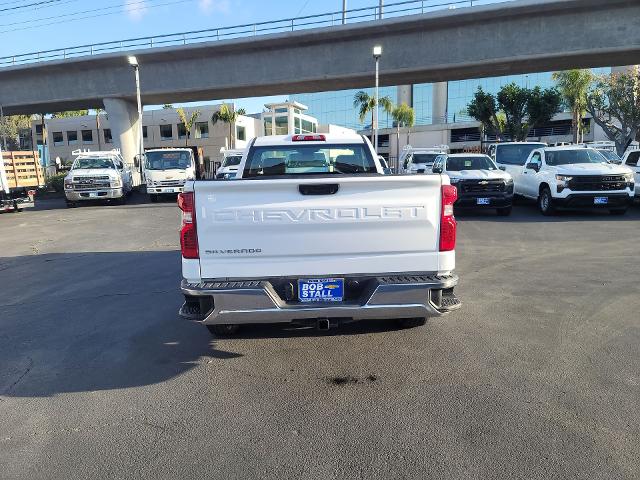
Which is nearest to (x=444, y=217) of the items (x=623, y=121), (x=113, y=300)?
(x=113, y=300)

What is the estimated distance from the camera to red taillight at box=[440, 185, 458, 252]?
13.7 feet

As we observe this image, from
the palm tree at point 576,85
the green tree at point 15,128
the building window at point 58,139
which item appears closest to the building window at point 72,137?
the building window at point 58,139

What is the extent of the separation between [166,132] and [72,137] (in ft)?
44.2

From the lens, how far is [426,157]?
79.6 feet

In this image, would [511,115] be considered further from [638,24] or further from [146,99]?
[146,99]

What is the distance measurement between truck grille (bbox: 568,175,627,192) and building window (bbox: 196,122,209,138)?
2006 inches

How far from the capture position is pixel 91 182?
69.5ft

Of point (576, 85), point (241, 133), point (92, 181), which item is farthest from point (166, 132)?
point (576, 85)

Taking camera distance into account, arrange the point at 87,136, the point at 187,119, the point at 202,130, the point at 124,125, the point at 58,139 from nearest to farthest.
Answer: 1. the point at 124,125
2. the point at 187,119
3. the point at 202,130
4. the point at 87,136
5. the point at 58,139

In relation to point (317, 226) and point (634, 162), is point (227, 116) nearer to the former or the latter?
point (634, 162)

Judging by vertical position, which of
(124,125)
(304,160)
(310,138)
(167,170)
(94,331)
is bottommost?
(94,331)

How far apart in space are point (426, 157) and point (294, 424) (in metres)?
22.0

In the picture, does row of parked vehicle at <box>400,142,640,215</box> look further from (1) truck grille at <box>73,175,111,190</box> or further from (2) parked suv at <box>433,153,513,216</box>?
(1) truck grille at <box>73,175,111,190</box>

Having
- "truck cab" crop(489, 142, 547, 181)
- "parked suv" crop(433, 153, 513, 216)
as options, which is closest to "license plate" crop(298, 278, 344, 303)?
"parked suv" crop(433, 153, 513, 216)
